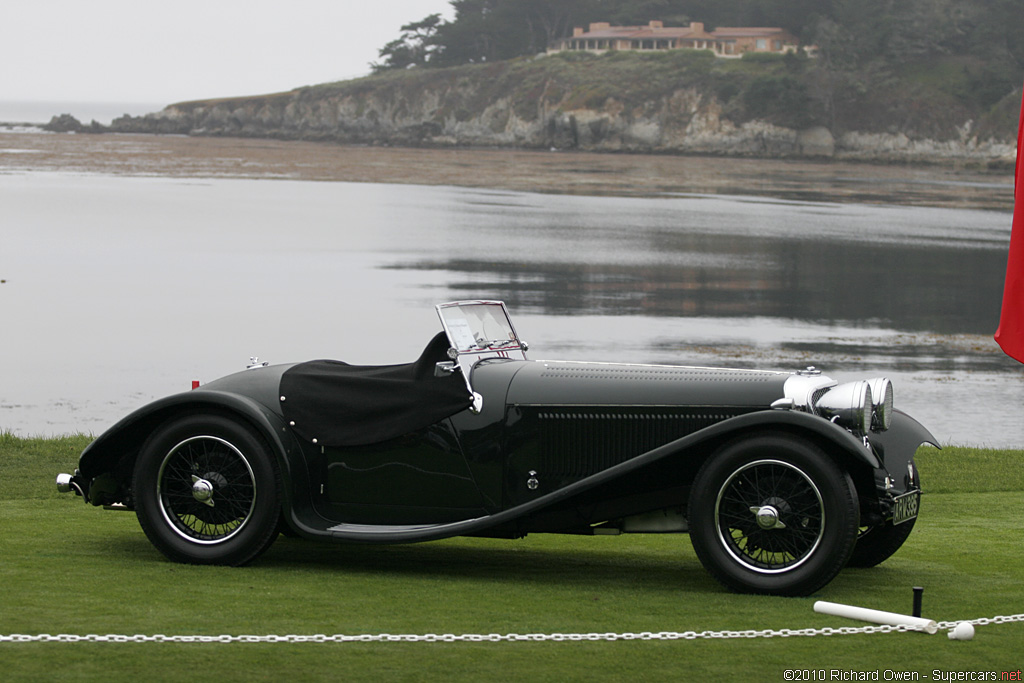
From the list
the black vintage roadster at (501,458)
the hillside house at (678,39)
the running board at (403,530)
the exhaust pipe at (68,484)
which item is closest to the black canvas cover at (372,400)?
the black vintage roadster at (501,458)

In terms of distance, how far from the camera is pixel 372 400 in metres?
6.22

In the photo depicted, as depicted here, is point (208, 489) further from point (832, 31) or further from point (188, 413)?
point (832, 31)

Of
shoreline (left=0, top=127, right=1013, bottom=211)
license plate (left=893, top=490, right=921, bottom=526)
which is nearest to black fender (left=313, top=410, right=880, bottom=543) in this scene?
license plate (left=893, top=490, right=921, bottom=526)

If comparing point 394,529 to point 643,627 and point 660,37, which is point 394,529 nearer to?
point 643,627

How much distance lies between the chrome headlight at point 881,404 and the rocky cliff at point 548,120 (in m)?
96.6

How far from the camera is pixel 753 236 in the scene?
129 feet

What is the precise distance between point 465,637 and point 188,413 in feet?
7.11

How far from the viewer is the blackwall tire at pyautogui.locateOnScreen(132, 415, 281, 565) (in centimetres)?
605

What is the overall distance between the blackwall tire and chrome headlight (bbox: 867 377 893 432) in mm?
2898

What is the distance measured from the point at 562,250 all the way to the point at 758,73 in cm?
8980

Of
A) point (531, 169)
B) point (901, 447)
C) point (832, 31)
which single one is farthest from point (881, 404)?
point (832, 31)

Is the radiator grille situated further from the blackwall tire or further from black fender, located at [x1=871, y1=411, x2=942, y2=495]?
the blackwall tire

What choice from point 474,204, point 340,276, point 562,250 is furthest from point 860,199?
Result: point 340,276

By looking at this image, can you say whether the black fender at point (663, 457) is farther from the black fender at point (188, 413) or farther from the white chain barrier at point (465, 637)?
the white chain barrier at point (465, 637)
